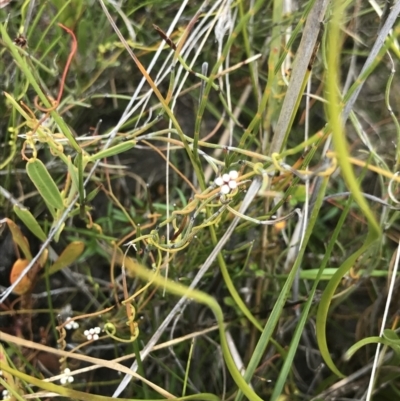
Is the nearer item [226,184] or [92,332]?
[226,184]

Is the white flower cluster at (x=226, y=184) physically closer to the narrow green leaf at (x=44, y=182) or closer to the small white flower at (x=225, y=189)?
the small white flower at (x=225, y=189)

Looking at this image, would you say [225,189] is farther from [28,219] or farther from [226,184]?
[28,219]

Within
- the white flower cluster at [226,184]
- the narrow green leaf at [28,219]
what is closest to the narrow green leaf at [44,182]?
the narrow green leaf at [28,219]

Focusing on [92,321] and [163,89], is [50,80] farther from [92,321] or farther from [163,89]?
[92,321]

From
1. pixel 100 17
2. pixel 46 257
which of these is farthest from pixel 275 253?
pixel 100 17

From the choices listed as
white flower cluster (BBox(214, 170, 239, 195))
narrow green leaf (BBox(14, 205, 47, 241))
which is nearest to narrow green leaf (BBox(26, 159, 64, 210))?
narrow green leaf (BBox(14, 205, 47, 241))

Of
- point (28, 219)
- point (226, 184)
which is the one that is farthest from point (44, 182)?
point (226, 184)

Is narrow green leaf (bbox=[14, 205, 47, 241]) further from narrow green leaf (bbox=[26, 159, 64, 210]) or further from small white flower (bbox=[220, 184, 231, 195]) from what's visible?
small white flower (bbox=[220, 184, 231, 195])

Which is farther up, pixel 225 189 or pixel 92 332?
pixel 225 189

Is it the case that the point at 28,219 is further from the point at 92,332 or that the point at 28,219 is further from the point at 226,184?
the point at 226,184
